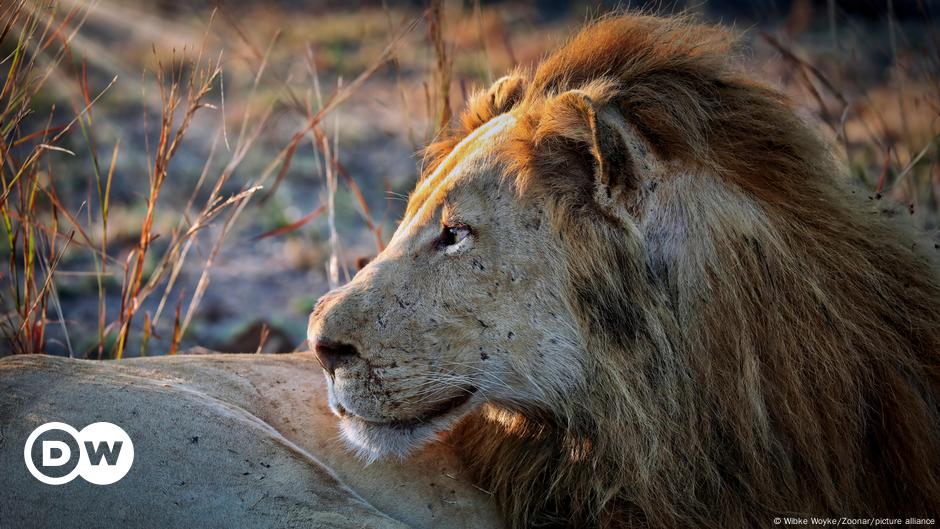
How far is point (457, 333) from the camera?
8.16 feet

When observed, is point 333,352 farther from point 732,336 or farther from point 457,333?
point 732,336

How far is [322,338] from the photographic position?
247 cm

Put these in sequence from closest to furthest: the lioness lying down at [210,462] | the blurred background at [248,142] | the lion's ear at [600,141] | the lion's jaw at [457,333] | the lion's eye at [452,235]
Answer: the lioness lying down at [210,462] < the lion's ear at [600,141] < the lion's jaw at [457,333] < the lion's eye at [452,235] < the blurred background at [248,142]

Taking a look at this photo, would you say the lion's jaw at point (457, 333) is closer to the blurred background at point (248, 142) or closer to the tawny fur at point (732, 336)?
the tawny fur at point (732, 336)

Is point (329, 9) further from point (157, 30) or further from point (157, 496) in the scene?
point (157, 496)

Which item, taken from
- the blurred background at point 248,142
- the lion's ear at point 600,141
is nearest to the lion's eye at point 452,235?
the lion's ear at point 600,141

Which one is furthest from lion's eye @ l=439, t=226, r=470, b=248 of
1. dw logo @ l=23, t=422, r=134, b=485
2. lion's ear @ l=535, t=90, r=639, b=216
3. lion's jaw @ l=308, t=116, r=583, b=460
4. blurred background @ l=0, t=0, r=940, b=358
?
dw logo @ l=23, t=422, r=134, b=485

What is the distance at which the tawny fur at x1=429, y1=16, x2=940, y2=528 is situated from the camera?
2.40m

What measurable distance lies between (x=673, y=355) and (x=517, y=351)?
383mm

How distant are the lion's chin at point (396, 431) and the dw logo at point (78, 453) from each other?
21.7 inches

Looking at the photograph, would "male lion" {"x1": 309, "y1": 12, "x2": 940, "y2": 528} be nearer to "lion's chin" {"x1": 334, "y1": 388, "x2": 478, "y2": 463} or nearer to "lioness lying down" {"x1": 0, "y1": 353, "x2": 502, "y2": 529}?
"lion's chin" {"x1": 334, "y1": 388, "x2": 478, "y2": 463}

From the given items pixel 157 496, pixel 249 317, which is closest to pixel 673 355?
pixel 157 496

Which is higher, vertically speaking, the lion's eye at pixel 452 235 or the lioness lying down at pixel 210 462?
the lion's eye at pixel 452 235

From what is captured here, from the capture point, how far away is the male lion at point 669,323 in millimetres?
2402
